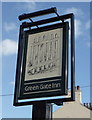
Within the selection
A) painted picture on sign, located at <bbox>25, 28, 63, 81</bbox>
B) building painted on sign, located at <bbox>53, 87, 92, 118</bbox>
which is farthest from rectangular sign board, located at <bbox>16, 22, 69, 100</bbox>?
building painted on sign, located at <bbox>53, 87, 92, 118</bbox>

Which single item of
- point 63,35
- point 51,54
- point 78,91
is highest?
point 63,35

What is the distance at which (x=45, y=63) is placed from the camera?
669 cm

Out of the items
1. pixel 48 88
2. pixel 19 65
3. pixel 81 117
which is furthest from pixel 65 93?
pixel 81 117

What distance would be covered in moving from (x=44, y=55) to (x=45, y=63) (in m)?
0.19

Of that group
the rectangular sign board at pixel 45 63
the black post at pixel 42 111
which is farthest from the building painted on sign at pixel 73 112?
the black post at pixel 42 111

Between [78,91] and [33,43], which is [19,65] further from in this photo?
[78,91]

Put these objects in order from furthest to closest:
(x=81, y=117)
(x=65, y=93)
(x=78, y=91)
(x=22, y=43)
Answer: (x=78, y=91) → (x=81, y=117) → (x=22, y=43) → (x=65, y=93)

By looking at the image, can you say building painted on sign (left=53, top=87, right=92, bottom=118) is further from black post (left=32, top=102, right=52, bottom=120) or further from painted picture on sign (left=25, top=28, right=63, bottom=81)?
black post (left=32, top=102, right=52, bottom=120)

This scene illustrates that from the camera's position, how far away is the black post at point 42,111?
6.25 meters

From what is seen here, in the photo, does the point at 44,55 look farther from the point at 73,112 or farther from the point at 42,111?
the point at 73,112

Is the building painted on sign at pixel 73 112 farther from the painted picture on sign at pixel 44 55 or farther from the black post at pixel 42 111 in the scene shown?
the black post at pixel 42 111

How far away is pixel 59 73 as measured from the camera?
6.52 m

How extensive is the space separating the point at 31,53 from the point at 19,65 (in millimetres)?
382

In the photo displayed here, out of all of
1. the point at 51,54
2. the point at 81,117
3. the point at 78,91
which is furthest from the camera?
the point at 78,91
